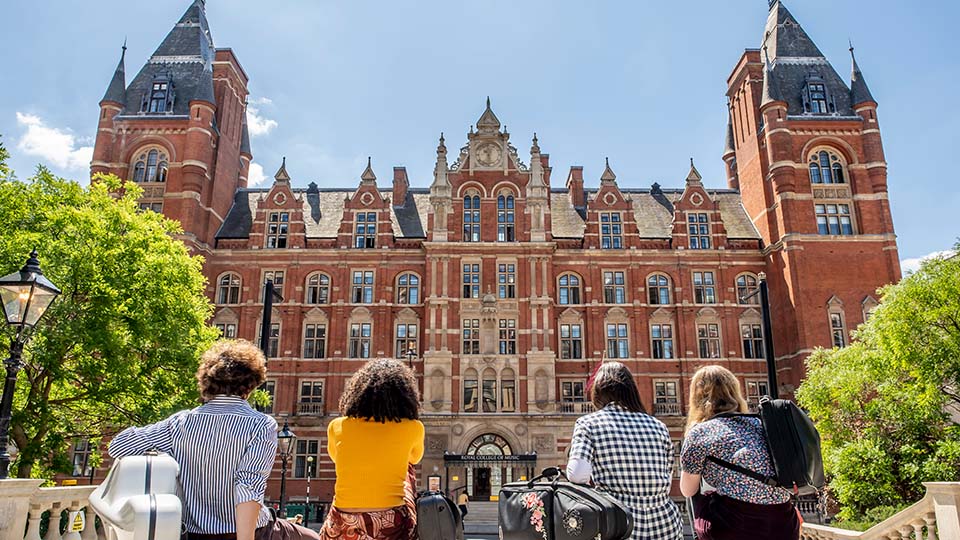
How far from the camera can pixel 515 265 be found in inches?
1363

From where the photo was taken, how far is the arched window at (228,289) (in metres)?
35.1

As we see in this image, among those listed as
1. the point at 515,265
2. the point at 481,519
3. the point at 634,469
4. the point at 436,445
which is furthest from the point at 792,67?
the point at 634,469

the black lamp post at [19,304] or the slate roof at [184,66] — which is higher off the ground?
the slate roof at [184,66]

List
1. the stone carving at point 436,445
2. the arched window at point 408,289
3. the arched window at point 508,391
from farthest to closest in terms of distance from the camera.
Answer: the arched window at point 408,289
the arched window at point 508,391
the stone carving at point 436,445

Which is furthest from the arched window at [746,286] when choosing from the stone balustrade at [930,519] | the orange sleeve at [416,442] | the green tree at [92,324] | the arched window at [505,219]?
the orange sleeve at [416,442]

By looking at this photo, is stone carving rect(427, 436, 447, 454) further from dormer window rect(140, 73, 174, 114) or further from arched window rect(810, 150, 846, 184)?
arched window rect(810, 150, 846, 184)

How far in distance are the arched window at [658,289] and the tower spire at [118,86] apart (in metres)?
33.2

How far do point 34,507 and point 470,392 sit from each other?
2570 centimetres

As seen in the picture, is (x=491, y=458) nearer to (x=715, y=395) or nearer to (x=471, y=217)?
(x=471, y=217)

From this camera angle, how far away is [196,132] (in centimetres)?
3662

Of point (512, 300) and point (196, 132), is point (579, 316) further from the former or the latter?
point (196, 132)

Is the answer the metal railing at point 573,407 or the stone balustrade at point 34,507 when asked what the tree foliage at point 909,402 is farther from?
the stone balustrade at point 34,507

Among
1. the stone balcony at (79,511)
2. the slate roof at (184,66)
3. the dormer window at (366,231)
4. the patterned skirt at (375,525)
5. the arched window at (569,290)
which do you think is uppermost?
the slate roof at (184,66)

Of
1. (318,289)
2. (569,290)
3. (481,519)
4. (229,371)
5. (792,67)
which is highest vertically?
(792,67)
